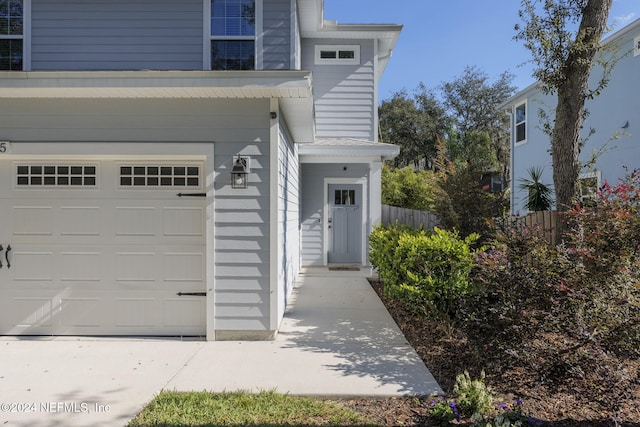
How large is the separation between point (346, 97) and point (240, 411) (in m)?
8.45

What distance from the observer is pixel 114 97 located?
4812mm

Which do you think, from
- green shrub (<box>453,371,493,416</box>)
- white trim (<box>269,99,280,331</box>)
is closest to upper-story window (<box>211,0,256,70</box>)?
white trim (<box>269,99,280,331</box>)

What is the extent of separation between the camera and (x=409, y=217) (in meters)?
11.0

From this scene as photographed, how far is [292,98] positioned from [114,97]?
6.57 ft

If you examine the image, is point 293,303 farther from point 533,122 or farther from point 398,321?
point 533,122

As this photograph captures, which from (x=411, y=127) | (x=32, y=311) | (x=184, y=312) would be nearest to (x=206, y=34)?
(x=184, y=312)

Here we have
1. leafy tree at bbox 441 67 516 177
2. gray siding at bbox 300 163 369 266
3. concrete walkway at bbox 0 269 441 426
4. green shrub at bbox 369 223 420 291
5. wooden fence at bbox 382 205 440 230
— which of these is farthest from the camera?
leafy tree at bbox 441 67 516 177

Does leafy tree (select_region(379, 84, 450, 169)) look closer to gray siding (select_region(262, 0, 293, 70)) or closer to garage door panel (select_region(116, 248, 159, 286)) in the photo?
gray siding (select_region(262, 0, 293, 70))

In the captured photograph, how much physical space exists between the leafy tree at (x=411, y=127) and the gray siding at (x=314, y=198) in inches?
669

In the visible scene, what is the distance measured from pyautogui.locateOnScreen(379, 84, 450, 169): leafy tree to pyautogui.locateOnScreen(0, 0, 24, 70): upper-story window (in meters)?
22.1

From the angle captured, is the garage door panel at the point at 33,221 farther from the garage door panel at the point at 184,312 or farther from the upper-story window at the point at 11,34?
the upper-story window at the point at 11,34

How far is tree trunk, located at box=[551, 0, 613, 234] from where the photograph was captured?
5070mm

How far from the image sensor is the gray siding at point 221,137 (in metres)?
4.89

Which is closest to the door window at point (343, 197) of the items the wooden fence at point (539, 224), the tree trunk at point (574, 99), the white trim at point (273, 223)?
the wooden fence at point (539, 224)
